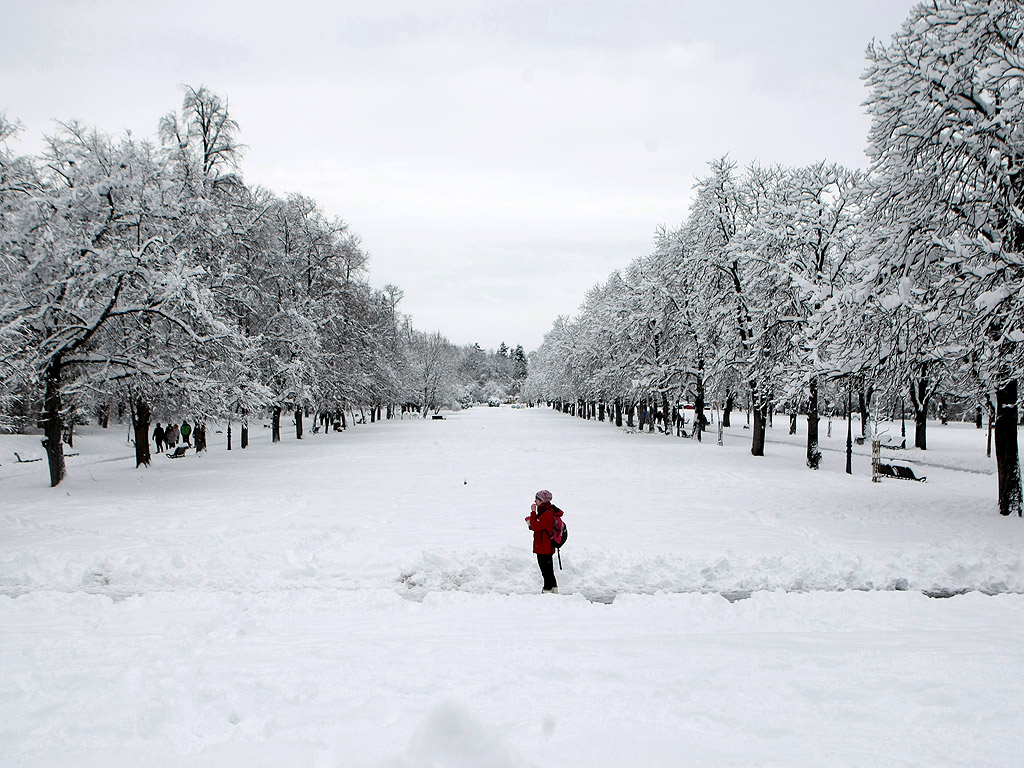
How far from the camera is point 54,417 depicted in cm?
1880

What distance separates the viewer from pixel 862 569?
965 cm

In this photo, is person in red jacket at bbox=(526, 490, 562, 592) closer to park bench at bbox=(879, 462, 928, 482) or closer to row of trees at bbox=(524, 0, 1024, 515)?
row of trees at bbox=(524, 0, 1024, 515)

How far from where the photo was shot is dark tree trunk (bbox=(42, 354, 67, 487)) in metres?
18.4

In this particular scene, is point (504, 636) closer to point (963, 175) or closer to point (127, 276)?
point (963, 175)

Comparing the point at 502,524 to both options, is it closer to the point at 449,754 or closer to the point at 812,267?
the point at 449,754

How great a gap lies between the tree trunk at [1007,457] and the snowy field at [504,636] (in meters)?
0.62

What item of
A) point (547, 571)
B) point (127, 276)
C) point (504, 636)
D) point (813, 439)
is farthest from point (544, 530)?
point (813, 439)

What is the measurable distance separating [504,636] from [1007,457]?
42.1 feet

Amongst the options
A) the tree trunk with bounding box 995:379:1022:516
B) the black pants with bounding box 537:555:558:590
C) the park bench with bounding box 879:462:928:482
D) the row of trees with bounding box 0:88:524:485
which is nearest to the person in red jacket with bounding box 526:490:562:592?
the black pants with bounding box 537:555:558:590

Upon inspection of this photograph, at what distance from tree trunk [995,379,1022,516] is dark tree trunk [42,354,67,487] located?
22942 millimetres

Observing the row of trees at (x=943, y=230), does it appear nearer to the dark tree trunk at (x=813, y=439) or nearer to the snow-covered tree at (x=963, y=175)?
the snow-covered tree at (x=963, y=175)

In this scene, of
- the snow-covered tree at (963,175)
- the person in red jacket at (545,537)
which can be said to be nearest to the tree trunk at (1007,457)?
the snow-covered tree at (963,175)

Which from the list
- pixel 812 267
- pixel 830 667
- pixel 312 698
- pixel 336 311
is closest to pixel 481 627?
pixel 312 698

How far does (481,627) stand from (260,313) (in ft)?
90.8
